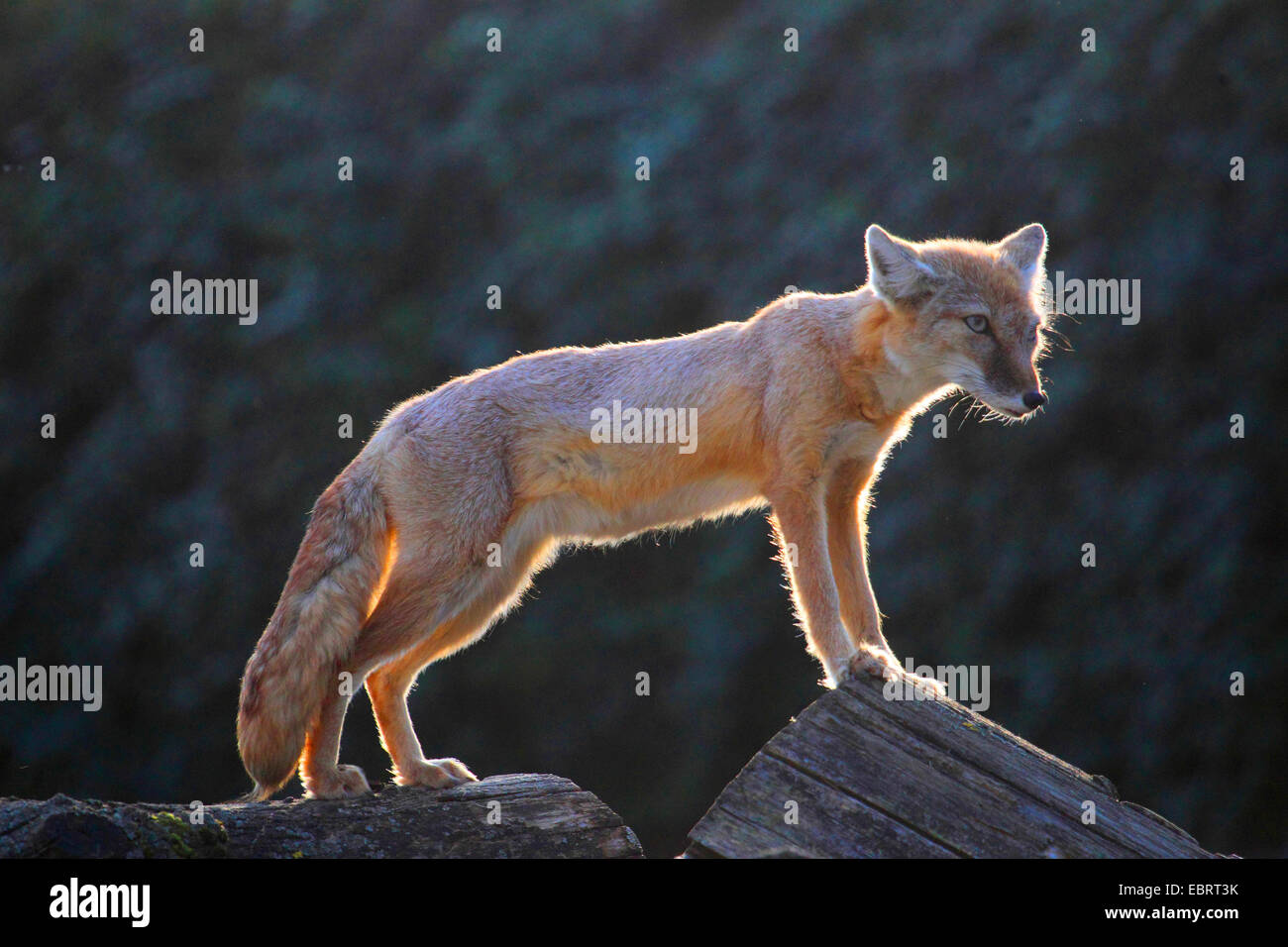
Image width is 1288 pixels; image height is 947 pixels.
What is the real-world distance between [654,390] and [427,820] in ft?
6.83

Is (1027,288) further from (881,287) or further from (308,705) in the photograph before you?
(308,705)

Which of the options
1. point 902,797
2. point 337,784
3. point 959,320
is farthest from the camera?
point 959,320

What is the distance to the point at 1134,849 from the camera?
3758mm

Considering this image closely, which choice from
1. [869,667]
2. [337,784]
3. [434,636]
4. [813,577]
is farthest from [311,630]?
[869,667]

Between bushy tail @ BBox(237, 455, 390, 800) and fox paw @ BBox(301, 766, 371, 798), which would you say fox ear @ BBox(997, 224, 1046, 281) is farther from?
fox paw @ BBox(301, 766, 371, 798)

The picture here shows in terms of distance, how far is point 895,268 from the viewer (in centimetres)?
469

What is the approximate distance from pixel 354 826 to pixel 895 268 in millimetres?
2947

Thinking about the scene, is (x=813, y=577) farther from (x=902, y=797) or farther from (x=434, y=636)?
(x=434, y=636)

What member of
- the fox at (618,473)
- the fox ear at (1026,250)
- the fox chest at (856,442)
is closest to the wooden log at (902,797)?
the fox at (618,473)

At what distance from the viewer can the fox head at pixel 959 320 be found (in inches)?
182

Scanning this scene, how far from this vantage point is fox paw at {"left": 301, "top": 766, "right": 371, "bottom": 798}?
14.2 feet

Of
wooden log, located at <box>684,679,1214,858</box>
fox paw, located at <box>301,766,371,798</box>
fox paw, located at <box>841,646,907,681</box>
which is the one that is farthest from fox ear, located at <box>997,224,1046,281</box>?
fox paw, located at <box>301,766,371,798</box>

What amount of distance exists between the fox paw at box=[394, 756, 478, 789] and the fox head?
8.06ft
